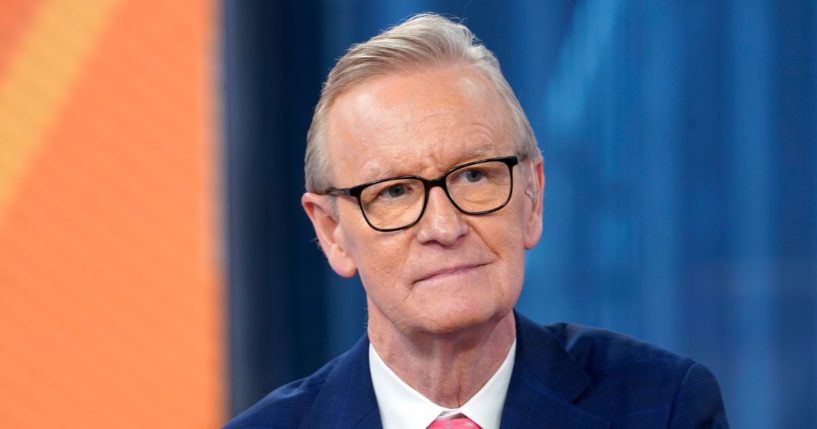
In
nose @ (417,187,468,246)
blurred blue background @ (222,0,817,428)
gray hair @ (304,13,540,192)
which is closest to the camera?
nose @ (417,187,468,246)

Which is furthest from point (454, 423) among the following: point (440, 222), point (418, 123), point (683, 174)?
point (683, 174)

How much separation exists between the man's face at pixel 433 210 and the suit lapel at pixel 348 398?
132mm

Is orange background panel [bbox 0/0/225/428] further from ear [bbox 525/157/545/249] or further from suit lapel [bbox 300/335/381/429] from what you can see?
ear [bbox 525/157/545/249]

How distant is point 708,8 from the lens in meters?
2.22

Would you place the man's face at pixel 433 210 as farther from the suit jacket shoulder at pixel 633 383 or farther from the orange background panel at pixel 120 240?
the orange background panel at pixel 120 240

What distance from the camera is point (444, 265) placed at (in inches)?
55.2

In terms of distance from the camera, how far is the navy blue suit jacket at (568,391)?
1486 mm

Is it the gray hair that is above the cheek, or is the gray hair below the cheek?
above

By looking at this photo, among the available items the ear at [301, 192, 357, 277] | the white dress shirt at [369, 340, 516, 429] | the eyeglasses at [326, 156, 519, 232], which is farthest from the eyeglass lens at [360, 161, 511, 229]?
the white dress shirt at [369, 340, 516, 429]

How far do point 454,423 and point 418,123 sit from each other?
427 millimetres

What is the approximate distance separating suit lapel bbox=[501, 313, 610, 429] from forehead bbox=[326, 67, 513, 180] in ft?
1.00

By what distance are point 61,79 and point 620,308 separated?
1768 mm

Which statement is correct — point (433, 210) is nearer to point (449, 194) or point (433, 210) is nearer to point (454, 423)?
point (449, 194)

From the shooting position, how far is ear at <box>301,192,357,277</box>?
1.58 meters
